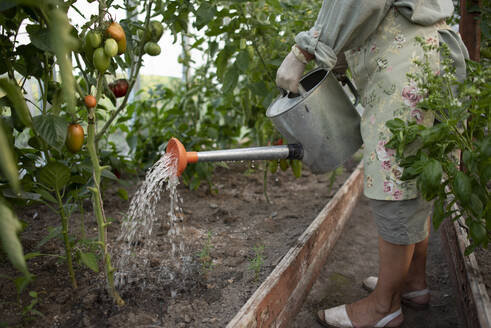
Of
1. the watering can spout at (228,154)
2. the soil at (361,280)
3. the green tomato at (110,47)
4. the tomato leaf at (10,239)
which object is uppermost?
the green tomato at (110,47)

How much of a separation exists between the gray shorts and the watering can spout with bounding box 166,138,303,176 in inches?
11.6

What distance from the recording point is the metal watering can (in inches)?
46.7

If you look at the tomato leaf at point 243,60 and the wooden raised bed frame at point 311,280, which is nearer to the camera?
the wooden raised bed frame at point 311,280

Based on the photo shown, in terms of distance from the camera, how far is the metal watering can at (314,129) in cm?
119

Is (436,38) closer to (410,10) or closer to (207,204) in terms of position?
(410,10)

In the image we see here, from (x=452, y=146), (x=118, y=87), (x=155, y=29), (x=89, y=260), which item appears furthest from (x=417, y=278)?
(x=118, y=87)

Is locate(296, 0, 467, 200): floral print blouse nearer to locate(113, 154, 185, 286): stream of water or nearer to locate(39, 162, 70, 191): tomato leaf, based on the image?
locate(113, 154, 185, 286): stream of water

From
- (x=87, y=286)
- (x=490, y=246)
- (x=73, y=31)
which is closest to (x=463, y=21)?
(x=490, y=246)

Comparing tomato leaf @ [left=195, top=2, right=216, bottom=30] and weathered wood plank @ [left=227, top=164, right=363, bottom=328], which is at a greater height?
tomato leaf @ [left=195, top=2, right=216, bottom=30]

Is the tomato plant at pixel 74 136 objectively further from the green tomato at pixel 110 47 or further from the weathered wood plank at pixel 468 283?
the weathered wood plank at pixel 468 283

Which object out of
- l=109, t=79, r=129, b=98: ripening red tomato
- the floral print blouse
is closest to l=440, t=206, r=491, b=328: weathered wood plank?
the floral print blouse

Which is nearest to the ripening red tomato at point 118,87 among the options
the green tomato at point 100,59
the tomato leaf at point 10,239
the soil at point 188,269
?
the soil at point 188,269

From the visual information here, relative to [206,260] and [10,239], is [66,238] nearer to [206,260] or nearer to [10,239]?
[206,260]

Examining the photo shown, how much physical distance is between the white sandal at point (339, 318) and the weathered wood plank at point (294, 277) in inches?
3.9
